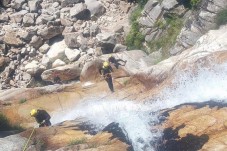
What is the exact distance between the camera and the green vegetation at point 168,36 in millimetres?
22531

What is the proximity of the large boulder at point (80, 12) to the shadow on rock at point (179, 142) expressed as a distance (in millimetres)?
16488

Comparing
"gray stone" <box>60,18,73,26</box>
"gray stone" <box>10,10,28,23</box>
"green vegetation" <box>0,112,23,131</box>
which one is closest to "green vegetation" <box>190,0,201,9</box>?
"gray stone" <box>60,18,73,26</box>

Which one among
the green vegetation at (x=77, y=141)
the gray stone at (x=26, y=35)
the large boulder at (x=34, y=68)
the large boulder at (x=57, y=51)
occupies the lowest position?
the large boulder at (x=34, y=68)

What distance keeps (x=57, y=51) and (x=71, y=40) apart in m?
1.34

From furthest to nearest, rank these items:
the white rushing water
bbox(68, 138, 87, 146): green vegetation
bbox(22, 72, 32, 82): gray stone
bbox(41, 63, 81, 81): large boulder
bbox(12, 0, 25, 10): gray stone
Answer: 1. bbox(12, 0, 25, 10): gray stone
2. bbox(22, 72, 32, 82): gray stone
3. bbox(41, 63, 81, 81): large boulder
4. the white rushing water
5. bbox(68, 138, 87, 146): green vegetation

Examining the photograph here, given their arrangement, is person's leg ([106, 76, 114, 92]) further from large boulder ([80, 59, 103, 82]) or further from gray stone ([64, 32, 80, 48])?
gray stone ([64, 32, 80, 48])

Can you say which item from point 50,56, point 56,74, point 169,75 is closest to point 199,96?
point 169,75

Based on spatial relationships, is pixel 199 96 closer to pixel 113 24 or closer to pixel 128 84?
pixel 128 84

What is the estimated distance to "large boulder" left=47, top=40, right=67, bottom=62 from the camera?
2560 centimetres

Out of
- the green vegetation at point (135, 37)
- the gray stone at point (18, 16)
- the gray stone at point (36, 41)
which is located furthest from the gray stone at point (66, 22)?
the green vegetation at point (135, 37)

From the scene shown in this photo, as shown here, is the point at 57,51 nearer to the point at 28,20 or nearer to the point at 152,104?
the point at 28,20

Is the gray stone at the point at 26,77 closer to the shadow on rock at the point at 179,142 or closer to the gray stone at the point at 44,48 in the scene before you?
the gray stone at the point at 44,48

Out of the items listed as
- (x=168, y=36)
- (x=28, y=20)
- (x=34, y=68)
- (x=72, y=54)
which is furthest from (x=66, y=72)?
(x=168, y=36)

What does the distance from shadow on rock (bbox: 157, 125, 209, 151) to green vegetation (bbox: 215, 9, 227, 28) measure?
355 inches
